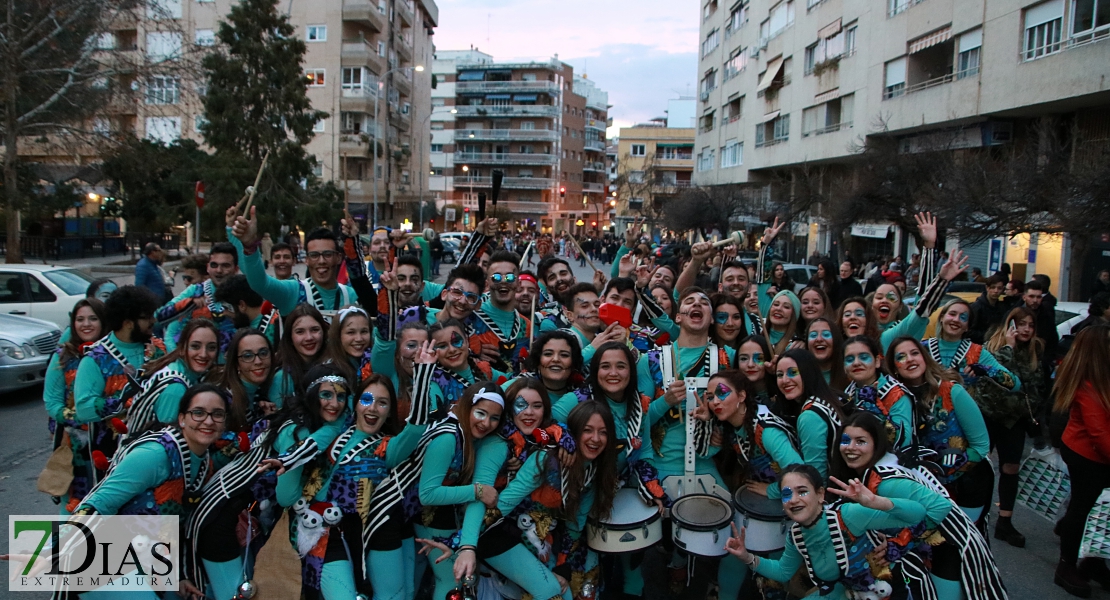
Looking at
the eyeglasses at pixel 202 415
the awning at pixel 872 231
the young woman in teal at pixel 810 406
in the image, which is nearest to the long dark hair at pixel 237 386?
the eyeglasses at pixel 202 415

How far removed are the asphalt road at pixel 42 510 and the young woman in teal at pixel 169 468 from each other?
1538mm

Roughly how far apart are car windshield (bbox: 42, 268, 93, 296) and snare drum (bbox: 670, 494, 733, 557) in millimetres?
10976

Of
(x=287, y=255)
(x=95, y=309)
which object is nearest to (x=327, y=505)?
(x=95, y=309)

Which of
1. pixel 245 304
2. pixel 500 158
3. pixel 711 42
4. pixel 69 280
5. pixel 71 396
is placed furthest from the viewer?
pixel 500 158

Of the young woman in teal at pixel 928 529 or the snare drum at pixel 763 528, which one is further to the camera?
the snare drum at pixel 763 528

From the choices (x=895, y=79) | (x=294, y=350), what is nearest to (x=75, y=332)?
(x=294, y=350)

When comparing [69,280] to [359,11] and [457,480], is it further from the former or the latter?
[359,11]

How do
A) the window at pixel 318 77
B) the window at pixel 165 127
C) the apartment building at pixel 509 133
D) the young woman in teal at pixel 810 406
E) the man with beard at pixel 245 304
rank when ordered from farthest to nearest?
the apartment building at pixel 509 133 → the window at pixel 318 77 → the window at pixel 165 127 → the man with beard at pixel 245 304 → the young woman in teal at pixel 810 406

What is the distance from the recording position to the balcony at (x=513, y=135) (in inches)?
3214

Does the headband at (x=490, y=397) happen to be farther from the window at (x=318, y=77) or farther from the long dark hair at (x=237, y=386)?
the window at (x=318, y=77)

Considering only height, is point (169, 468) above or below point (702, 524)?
above

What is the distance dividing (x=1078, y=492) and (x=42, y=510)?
7407mm

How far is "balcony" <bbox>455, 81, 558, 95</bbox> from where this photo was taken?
81.6m

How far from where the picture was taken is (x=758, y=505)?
169 inches
